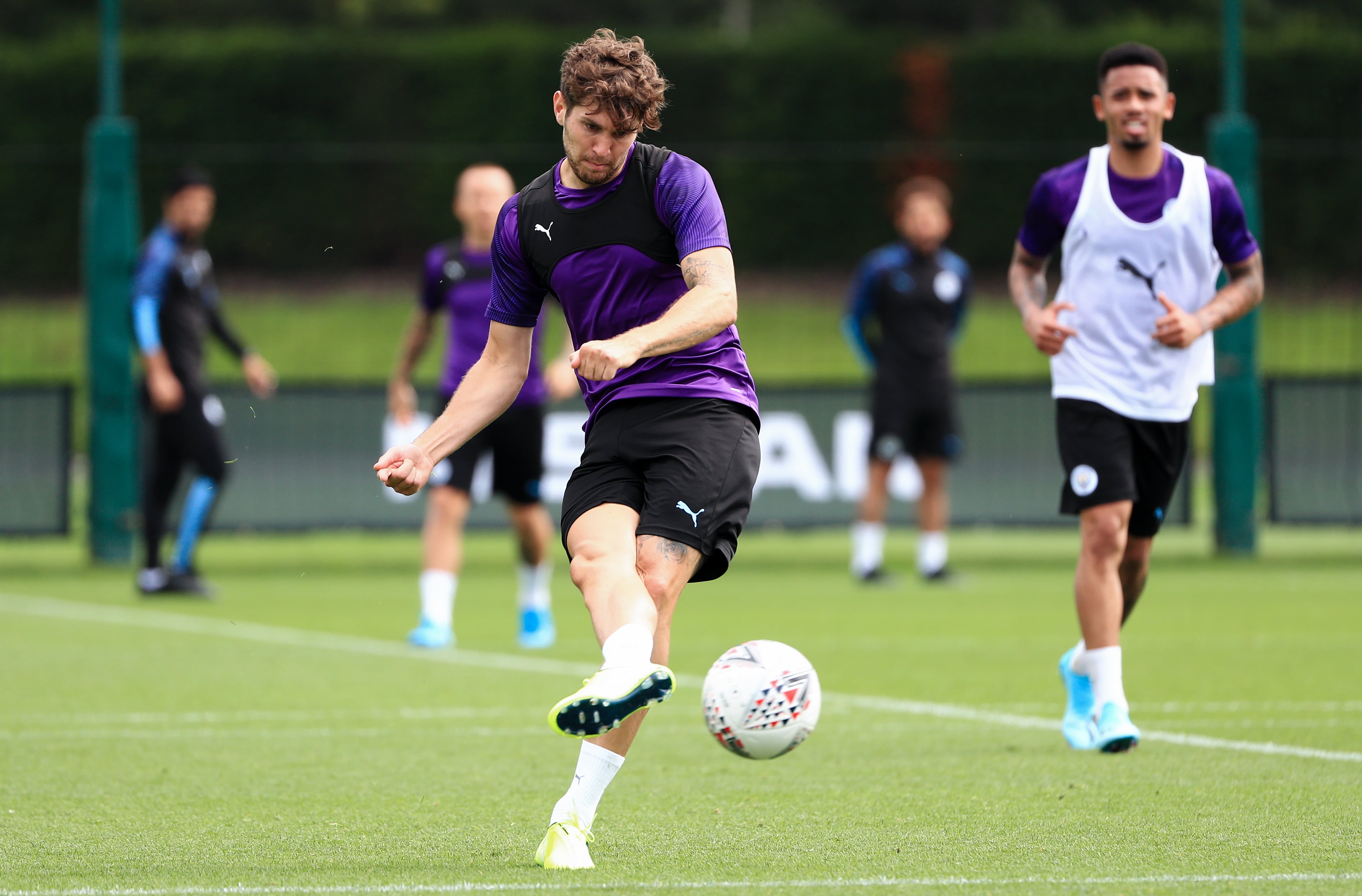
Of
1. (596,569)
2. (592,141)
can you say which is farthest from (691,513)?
(592,141)

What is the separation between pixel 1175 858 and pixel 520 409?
18.4 feet

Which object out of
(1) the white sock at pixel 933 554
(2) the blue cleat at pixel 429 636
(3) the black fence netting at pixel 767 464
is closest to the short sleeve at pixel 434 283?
(2) the blue cleat at pixel 429 636

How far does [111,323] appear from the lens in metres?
14.4

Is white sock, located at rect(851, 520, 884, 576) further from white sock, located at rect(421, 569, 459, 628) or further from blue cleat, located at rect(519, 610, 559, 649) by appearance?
white sock, located at rect(421, 569, 459, 628)

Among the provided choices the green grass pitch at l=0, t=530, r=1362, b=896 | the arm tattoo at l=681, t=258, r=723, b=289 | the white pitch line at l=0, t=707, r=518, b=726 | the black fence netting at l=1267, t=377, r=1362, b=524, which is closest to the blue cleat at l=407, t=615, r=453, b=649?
the green grass pitch at l=0, t=530, r=1362, b=896

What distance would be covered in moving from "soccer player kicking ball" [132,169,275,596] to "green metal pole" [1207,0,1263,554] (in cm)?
694

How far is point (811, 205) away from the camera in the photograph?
30375 mm

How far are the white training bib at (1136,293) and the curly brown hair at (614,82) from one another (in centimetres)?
226

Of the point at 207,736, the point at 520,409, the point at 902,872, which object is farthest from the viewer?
the point at 520,409

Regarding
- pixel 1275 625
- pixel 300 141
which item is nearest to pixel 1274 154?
pixel 1275 625

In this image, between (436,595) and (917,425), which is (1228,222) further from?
(917,425)

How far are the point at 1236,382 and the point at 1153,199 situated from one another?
326 inches

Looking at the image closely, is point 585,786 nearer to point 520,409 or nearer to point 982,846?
point 982,846

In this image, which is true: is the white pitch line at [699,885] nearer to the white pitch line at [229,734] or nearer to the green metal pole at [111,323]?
the white pitch line at [229,734]
